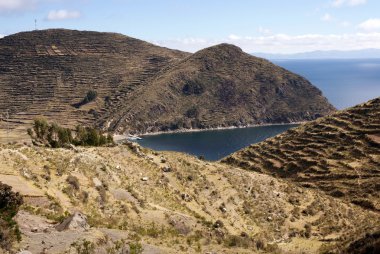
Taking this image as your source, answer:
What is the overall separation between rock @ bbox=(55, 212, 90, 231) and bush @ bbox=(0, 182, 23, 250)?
8.56 feet

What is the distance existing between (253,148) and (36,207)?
202 feet

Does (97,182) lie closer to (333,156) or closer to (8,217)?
(8,217)

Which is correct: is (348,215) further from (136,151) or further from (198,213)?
(136,151)

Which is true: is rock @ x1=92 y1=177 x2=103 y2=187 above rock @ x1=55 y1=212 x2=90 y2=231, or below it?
below

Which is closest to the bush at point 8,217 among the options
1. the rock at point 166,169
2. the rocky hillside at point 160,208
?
the rocky hillside at point 160,208

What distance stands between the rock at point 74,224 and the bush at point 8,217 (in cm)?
261

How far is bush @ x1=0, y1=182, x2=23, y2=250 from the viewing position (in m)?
19.9

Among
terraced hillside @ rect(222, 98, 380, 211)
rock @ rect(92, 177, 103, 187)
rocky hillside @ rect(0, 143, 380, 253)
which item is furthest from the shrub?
terraced hillside @ rect(222, 98, 380, 211)

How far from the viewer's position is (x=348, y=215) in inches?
1905

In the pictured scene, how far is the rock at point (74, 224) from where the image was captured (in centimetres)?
2365

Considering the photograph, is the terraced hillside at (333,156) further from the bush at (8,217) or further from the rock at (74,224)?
the bush at (8,217)

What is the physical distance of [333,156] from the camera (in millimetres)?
70312

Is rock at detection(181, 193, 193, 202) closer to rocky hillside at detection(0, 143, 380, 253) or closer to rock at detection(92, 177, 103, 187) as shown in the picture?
rocky hillside at detection(0, 143, 380, 253)

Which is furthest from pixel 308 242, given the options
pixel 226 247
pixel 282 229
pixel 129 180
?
pixel 129 180
